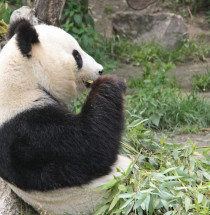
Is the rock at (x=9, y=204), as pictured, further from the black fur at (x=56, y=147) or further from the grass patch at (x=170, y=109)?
the grass patch at (x=170, y=109)

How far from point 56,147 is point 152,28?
6.01 metres

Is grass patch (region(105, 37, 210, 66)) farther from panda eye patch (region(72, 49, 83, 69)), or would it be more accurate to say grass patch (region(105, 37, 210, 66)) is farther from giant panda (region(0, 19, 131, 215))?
giant panda (region(0, 19, 131, 215))

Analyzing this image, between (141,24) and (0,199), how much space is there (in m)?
5.76

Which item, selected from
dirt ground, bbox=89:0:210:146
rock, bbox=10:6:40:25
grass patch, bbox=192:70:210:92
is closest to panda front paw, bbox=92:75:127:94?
rock, bbox=10:6:40:25

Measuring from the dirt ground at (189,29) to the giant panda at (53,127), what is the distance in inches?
77.4

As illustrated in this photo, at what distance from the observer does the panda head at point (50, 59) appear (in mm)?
3273

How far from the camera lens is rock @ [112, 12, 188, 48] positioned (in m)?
8.61

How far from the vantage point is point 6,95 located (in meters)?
3.23

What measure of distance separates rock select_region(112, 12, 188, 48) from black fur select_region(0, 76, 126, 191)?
18.2ft

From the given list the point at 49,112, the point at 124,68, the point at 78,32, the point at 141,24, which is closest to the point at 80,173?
the point at 49,112

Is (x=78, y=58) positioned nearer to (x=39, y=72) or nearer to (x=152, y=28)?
(x=39, y=72)

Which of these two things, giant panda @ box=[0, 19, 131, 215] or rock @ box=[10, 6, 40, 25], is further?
rock @ box=[10, 6, 40, 25]

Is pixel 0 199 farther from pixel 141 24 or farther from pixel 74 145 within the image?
pixel 141 24

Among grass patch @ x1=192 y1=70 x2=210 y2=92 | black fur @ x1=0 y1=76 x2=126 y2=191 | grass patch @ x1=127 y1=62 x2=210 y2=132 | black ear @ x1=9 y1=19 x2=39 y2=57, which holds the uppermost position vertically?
black ear @ x1=9 y1=19 x2=39 y2=57
